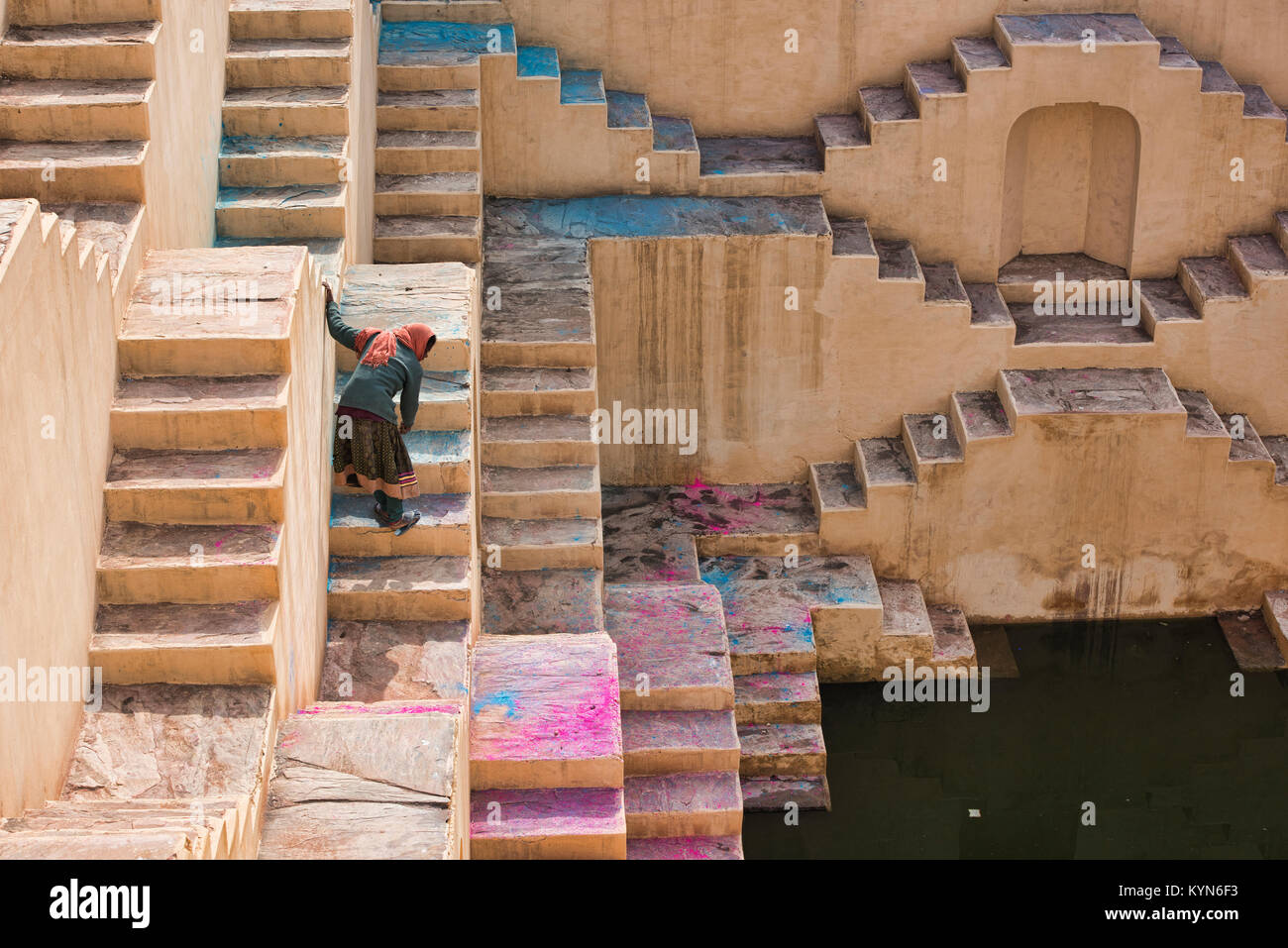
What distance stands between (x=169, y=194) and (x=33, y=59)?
3.45ft

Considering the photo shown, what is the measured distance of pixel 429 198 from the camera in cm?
1330

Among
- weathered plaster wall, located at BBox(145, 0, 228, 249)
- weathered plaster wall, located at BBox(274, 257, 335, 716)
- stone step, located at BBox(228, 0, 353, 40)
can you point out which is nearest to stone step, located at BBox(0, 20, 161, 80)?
weathered plaster wall, located at BBox(145, 0, 228, 249)

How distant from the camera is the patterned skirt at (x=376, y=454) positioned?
10.2 metres

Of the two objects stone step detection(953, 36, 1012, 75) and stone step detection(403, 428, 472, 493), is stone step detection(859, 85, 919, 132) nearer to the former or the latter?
stone step detection(953, 36, 1012, 75)

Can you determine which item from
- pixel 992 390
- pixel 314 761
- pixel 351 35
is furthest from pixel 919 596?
pixel 314 761

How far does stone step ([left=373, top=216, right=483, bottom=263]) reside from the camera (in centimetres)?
1304

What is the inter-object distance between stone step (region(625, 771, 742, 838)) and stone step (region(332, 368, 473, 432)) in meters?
2.62

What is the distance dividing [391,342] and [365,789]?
2.93 meters

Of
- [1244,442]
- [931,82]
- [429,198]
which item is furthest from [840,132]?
[1244,442]

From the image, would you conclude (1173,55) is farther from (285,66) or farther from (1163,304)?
(285,66)

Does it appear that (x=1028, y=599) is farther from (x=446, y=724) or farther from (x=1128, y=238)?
(x=446, y=724)

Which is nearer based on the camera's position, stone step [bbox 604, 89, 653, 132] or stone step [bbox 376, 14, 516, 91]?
stone step [bbox 376, 14, 516, 91]

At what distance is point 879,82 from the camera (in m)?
15.0

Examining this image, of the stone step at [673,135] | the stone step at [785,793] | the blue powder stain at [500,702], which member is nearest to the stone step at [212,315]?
the blue powder stain at [500,702]
